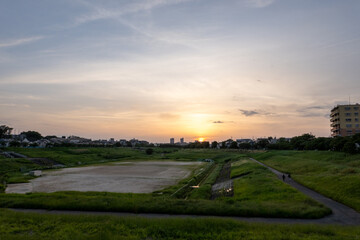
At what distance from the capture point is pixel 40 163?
8400 centimetres

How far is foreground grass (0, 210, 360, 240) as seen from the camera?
16.0 m

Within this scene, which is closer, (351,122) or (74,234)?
(74,234)

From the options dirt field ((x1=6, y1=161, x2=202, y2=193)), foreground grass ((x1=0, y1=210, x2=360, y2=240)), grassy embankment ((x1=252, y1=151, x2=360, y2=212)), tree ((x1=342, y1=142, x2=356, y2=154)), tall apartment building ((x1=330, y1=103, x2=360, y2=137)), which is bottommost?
dirt field ((x1=6, y1=161, x2=202, y2=193))

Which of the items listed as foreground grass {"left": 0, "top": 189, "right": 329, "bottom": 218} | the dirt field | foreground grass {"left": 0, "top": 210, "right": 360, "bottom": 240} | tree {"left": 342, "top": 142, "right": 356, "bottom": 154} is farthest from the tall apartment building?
foreground grass {"left": 0, "top": 210, "right": 360, "bottom": 240}

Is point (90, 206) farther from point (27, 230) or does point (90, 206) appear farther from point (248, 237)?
point (248, 237)

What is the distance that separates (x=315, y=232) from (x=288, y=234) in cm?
215

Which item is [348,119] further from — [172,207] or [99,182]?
[172,207]

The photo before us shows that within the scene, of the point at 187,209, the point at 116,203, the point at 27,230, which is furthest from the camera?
the point at 116,203

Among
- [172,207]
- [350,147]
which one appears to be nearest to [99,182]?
[172,207]

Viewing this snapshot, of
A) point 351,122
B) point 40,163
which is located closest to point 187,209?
point 40,163

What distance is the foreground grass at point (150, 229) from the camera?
16.0 meters

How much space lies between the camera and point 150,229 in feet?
56.5

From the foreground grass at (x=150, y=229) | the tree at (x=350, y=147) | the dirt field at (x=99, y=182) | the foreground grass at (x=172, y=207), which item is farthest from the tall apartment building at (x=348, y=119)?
the foreground grass at (x=150, y=229)

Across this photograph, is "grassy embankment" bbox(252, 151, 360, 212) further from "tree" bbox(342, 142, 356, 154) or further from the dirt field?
the dirt field
